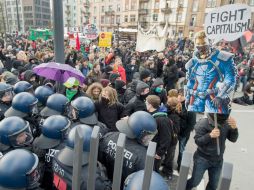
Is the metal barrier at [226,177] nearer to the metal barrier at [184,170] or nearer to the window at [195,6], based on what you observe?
the metal barrier at [184,170]

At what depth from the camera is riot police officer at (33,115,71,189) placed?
8.58 ft

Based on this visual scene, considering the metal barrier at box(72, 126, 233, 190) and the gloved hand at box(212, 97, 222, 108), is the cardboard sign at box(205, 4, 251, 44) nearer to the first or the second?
the gloved hand at box(212, 97, 222, 108)

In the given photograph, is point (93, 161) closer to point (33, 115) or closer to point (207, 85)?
point (33, 115)

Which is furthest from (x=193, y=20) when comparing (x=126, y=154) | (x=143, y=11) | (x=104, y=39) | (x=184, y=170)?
(x=184, y=170)

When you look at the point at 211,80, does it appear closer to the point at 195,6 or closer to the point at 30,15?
the point at 195,6

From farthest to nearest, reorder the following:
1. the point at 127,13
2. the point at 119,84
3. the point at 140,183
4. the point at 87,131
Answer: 1. the point at 127,13
2. the point at 119,84
3. the point at 87,131
4. the point at 140,183

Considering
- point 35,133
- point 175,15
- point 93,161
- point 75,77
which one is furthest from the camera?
point 175,15

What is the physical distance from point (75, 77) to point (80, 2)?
78.2m

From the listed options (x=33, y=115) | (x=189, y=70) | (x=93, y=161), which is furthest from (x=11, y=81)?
(x=93, y=161)

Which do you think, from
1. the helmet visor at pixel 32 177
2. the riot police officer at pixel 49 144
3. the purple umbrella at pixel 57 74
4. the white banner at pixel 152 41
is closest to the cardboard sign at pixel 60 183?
the helmet visor at pixel 32 177

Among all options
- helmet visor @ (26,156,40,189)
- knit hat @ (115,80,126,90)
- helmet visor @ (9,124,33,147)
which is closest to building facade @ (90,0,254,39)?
knit hat @ (115,80,126,90)

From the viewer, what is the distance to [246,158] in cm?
546

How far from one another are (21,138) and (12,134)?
0.11 meters

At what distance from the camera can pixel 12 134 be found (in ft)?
8.19
